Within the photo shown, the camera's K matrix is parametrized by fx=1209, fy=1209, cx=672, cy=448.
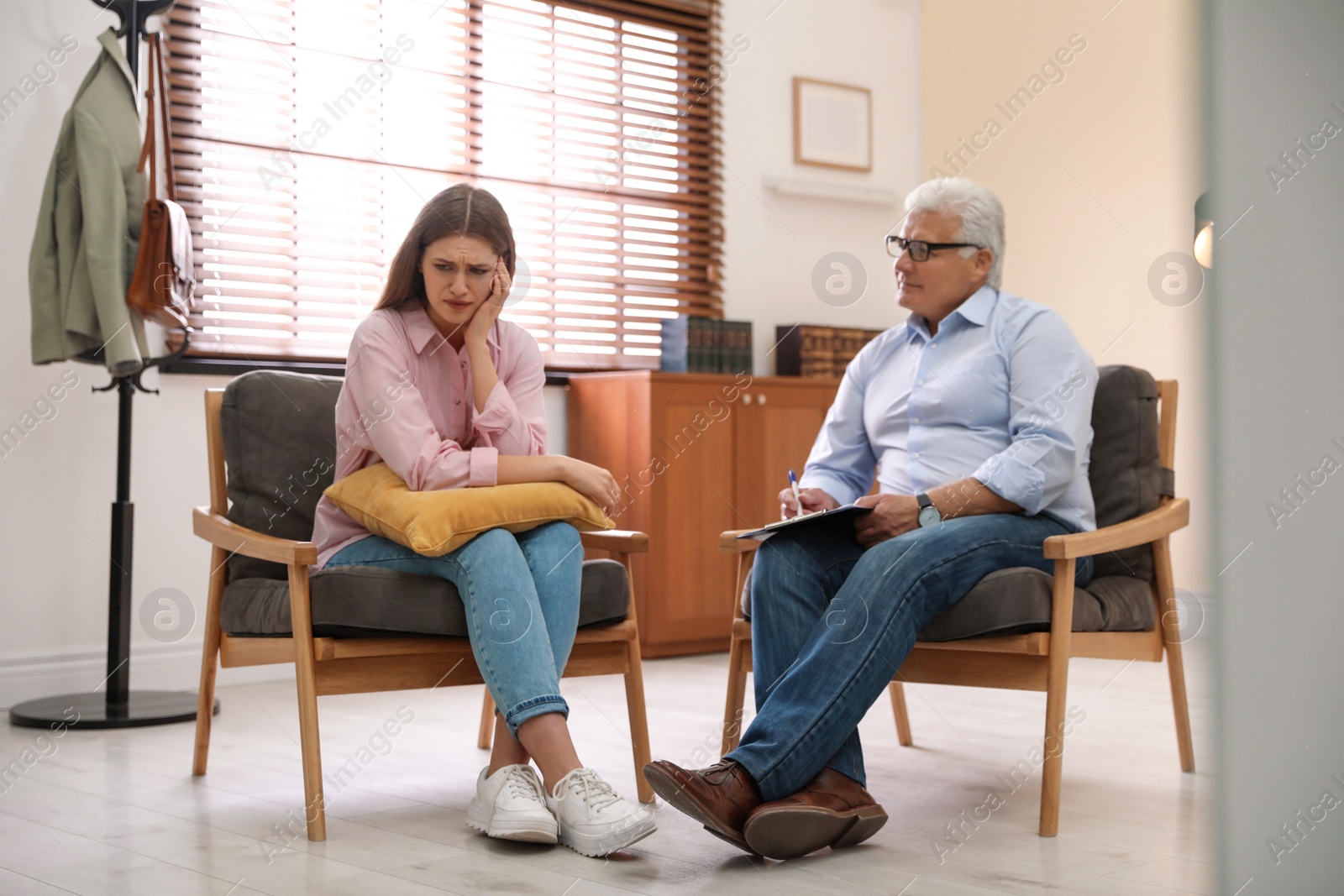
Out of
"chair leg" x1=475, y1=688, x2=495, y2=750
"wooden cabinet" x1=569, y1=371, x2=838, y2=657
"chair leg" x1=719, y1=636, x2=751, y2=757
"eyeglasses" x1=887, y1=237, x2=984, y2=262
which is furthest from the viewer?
"wooden cabinet" x1=569, y1=371, x2=838, y2=657

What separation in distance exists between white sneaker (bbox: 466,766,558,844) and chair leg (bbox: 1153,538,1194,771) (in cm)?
106

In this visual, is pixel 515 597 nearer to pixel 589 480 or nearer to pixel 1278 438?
pixel 589 480

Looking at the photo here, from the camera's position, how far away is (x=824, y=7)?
16.0 ft

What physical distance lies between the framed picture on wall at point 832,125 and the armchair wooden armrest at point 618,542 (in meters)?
2.88

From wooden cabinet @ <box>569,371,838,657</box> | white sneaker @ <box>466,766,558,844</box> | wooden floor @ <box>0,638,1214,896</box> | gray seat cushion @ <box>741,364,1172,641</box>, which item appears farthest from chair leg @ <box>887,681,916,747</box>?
wooden cabinet @ <box>569,371,838,657</box>

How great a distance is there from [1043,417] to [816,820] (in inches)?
32.4

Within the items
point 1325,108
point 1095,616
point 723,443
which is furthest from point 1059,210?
point 1325,108

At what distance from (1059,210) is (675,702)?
2572 mm

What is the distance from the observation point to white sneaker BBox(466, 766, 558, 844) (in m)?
1.77

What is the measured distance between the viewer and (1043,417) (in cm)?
209

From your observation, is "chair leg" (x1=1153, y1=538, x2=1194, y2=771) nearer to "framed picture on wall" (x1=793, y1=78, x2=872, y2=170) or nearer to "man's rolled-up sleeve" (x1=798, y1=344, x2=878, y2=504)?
"man's rolled-up sleeve" (x1=798, y1=344, x2=878, y2=504)

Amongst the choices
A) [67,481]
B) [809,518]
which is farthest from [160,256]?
[809,518]

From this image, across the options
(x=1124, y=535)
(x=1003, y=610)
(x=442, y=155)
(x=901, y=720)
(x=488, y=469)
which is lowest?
(x=901, y=720)

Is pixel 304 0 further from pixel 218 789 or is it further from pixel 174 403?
pixel 218 789
